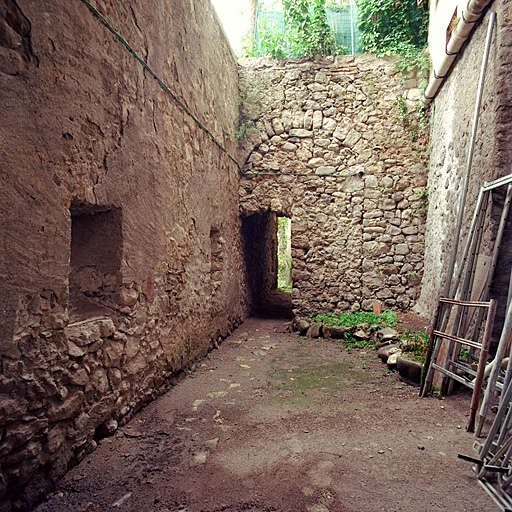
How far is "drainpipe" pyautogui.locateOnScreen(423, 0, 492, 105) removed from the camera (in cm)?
371

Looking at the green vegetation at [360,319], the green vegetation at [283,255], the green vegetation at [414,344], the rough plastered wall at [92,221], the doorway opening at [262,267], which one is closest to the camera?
the rough plastered wall at [92,221]

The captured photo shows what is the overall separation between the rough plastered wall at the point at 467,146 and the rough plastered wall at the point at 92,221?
2947 mm

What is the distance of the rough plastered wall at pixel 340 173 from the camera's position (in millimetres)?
6578

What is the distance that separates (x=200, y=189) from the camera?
4762 mm

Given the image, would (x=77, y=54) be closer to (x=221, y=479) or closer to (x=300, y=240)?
(x=221, y=479)

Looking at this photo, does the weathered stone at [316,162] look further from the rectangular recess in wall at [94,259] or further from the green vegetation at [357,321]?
the rectangular recess in wall at [94,259]

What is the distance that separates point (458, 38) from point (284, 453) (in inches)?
179

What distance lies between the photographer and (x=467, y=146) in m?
4.18

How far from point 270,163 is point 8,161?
213 inches

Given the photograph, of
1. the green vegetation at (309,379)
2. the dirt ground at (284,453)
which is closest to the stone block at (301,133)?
the green vegetation at (309,379)

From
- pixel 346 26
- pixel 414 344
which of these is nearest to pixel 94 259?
pixel 414 344

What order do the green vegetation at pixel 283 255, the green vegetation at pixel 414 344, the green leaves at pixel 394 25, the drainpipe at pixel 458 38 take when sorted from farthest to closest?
1. the green vegetation at pixel 283 255
2. the green leaves at pixel 394 25
3. the green vegetation at pixel 414 344
4. the drainpipe at pixel 458 38

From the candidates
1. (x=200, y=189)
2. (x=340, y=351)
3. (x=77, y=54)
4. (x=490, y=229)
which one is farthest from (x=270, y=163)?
(x=77, y=54)

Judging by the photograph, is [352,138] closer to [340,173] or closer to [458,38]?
[340,173]
